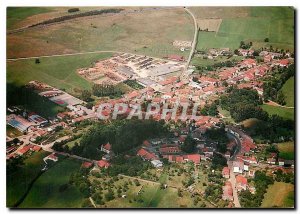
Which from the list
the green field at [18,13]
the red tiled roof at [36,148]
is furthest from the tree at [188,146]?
the green field at [18,13]

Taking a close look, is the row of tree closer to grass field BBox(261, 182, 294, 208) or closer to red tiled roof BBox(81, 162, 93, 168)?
grass field BBox(261, 182, 294, 208)

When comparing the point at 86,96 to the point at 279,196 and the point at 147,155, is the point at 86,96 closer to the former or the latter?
the point at 147,155

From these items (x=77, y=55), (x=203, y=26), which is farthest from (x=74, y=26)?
(x=203, y=26)

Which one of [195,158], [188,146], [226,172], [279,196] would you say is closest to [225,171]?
[226,172]

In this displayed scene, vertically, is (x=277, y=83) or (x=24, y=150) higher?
(x=277, y=83)

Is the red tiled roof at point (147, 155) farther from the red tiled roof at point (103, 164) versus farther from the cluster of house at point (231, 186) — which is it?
the cluster of house at point (231, 186)

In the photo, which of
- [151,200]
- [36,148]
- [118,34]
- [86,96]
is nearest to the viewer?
[151,200]

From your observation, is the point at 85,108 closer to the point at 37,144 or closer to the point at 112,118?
the point at 112,118

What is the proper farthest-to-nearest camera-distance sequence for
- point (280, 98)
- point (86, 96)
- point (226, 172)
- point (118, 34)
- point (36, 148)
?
point (118, 34), point (86, 96), point (280, 98), point (36, 148), point (226, 172)
